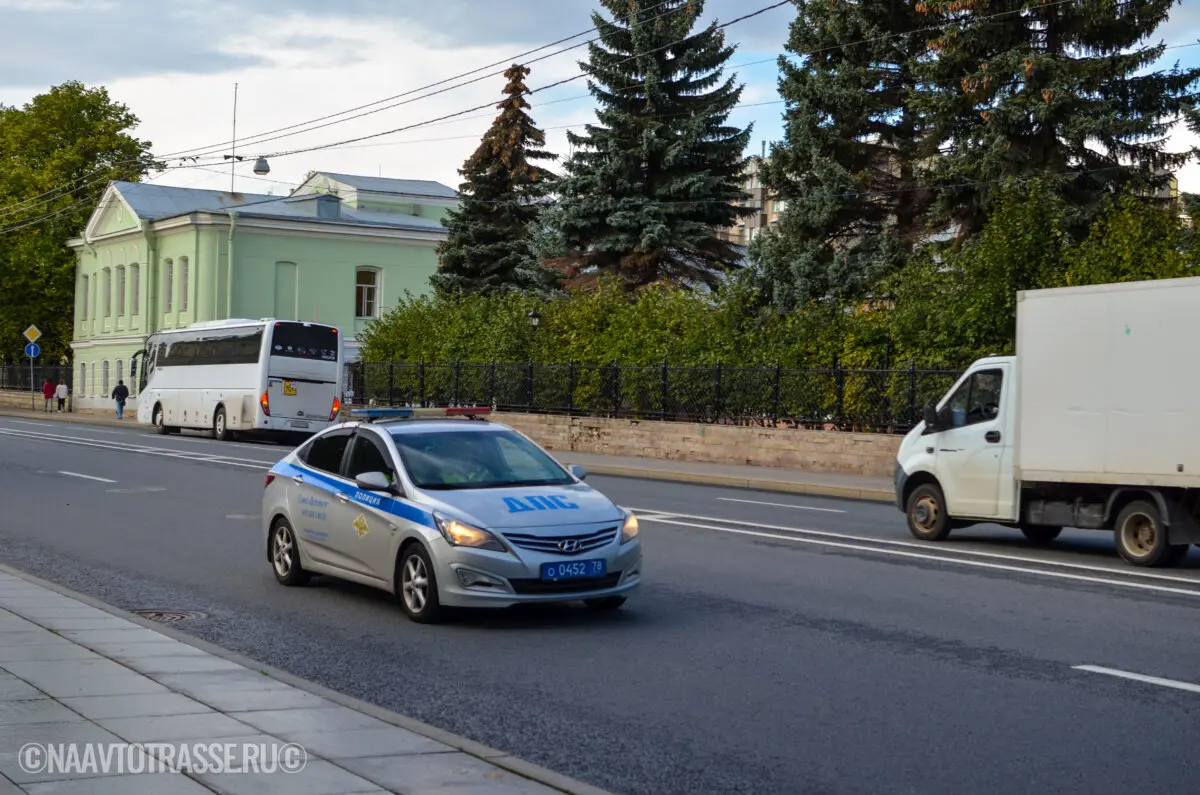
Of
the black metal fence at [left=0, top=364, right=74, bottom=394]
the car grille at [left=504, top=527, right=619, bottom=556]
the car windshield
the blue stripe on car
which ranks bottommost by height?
the car grille at [left=504, top=527, right=619, bottom=556]

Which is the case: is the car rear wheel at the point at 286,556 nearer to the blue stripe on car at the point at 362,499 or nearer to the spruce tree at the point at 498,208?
the blue stripe on car at the point at 362,499

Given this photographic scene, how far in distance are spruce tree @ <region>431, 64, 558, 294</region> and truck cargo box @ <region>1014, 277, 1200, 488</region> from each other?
137ft

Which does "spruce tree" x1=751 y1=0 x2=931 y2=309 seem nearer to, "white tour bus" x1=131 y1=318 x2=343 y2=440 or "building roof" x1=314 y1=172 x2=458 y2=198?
"white tour bus" x1=131 y1=318 x2=343 y2=440

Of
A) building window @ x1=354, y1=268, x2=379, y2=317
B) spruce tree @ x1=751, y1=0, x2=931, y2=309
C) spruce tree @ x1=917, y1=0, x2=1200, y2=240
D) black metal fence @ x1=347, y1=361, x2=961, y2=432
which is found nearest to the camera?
black metal fence @ x1=347, y1=361, x2=961, y2=432

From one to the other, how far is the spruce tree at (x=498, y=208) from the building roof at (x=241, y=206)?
13.4m

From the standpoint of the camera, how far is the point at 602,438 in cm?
3556

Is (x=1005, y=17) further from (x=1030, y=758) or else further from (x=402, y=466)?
(x=1030, y=758)

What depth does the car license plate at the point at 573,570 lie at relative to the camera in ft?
33.0

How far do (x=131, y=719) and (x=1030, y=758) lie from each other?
4.11 m

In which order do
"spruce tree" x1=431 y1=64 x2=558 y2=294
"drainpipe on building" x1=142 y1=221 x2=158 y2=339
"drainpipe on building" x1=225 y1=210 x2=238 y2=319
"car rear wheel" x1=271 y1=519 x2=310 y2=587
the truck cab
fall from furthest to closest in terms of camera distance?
"drainpipe on building" x1=142 y1=221 x2=158 y2=339
"drainpipe on building" x1=225 y1=210 x2=238 y2=319
"spruce tree" x1=431 y1=64 x2=558 y2=294
the truck cab
"car rear wheel" x1=271 y1=519 x2=310 y2=587

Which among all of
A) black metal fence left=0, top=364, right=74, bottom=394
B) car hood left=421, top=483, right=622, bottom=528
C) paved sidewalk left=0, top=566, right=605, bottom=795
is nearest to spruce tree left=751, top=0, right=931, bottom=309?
car hood left=421, top=483, right=622, bottom=528

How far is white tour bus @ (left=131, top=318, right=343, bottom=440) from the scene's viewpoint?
138 ft

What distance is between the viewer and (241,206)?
70.6 metres

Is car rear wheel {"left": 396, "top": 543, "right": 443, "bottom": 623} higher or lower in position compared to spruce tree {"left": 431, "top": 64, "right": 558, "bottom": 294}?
lower
